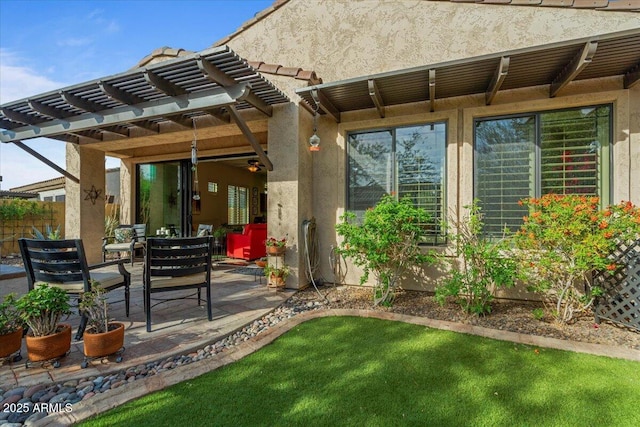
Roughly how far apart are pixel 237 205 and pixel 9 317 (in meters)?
11.0

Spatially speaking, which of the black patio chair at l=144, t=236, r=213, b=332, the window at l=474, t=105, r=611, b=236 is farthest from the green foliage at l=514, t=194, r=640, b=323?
the black patio chair at l=144, t=236, r=213, b=332

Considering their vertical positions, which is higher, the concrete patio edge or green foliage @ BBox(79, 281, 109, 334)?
green foliage @ BBox(79, 281, 109, 334)

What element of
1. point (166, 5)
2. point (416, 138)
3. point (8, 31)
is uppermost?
point (166, 5)

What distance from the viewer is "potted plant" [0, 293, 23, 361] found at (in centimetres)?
248

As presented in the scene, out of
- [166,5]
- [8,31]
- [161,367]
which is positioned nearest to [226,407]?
[161,367]

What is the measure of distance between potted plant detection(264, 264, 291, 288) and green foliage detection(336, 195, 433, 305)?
3.68ft

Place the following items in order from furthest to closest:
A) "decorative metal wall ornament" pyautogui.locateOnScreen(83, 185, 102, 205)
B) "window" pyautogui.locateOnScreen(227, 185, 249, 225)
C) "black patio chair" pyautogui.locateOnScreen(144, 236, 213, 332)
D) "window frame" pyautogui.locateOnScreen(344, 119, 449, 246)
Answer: "window" pyautogui.locateOnScreen(227, 185, 249, 225) → "decorative metal wall ornament" pyautogui.locateOnScreen(83, 185, 102, 205) → "window frame" pyautogui.locateOnScreen(344, 119, 449, 246) → "black patio chair" pyautogui.locateOnScreen(144, 236, 213, 332)

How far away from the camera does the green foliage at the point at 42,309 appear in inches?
95.1

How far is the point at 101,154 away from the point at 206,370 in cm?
732

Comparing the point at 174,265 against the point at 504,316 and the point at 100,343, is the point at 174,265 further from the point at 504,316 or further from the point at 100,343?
the point at 504,316

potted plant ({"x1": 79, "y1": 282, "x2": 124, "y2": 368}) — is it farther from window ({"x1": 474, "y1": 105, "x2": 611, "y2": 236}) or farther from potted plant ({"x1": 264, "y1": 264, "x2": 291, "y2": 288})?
window ({"x1": 474, "y1": 105, "x2": 611, "y2": 236})

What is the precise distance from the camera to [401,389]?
2209 millimetres

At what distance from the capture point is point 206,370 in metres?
2.43

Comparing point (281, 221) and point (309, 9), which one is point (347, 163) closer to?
point (281, 221)
